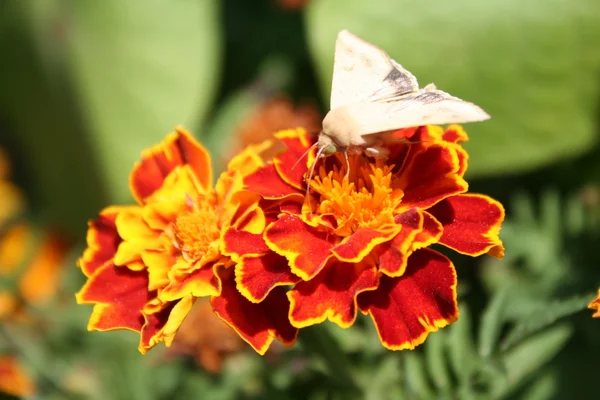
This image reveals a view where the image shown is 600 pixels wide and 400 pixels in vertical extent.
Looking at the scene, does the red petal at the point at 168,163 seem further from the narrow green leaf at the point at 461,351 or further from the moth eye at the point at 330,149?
the narrow green leaf at the point at 461,351

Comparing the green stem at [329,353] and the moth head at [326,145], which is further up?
the moth head at [326,145]

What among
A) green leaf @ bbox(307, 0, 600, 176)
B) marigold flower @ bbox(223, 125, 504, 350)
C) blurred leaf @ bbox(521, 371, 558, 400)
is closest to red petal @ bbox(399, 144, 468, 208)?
marigold flower @ bbox(223, 125, 504, 350)

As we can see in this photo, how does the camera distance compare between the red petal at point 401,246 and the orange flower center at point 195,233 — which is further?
the orange flower center at point 195,233

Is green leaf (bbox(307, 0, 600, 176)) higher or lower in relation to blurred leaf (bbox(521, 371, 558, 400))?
higher

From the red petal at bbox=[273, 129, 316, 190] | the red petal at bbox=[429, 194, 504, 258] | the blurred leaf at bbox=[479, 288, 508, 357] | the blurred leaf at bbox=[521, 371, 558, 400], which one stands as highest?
the red petal at bbox=[273, 129, 316, 190]

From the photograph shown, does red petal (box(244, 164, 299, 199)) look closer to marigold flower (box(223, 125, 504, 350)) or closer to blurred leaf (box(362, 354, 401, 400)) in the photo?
marigold flower (box(223, 125, 504, 350))

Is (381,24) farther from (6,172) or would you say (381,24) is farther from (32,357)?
Answer: (6,172)

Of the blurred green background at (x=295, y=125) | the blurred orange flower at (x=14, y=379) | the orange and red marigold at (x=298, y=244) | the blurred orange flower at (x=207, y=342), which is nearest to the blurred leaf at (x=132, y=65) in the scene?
the blurred green background at (x=295, y=125)
